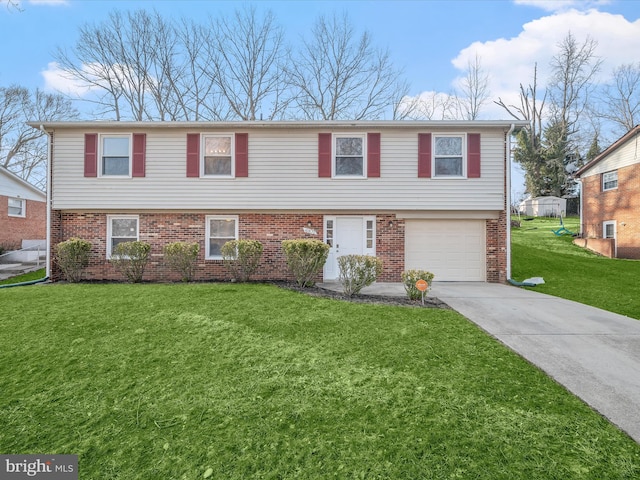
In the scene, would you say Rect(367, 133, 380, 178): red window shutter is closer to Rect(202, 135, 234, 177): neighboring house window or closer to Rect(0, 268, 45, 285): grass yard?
Rect(202, 135, 234, 177): neighboring house window

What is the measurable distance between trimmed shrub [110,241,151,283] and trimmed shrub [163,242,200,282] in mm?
553

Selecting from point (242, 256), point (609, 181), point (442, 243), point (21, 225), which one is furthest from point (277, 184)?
point (609, 181)

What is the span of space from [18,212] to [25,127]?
475 inches

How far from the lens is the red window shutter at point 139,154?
31.1ft

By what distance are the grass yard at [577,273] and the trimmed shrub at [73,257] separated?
40.3ft

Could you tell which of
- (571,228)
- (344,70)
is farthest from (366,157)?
(571,228)

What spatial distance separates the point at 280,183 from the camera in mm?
9500

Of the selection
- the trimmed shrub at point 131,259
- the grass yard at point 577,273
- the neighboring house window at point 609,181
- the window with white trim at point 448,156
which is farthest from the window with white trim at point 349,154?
the neighboring house window at point 609,181

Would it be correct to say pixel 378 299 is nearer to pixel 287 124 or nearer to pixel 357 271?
pixel 357 271

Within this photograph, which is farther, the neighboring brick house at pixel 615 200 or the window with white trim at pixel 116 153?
the neighboring brick house at pixel 615 200

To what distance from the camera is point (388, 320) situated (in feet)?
16.8

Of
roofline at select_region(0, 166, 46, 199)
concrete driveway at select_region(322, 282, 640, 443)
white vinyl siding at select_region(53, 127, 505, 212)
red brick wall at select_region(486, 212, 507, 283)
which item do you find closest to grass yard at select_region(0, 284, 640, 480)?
concrete driveway at select_region(322, 282, 640, 443)

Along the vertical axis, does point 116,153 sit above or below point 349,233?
above

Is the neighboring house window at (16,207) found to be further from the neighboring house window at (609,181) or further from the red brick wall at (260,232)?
the neighboring house window at (609,181)
